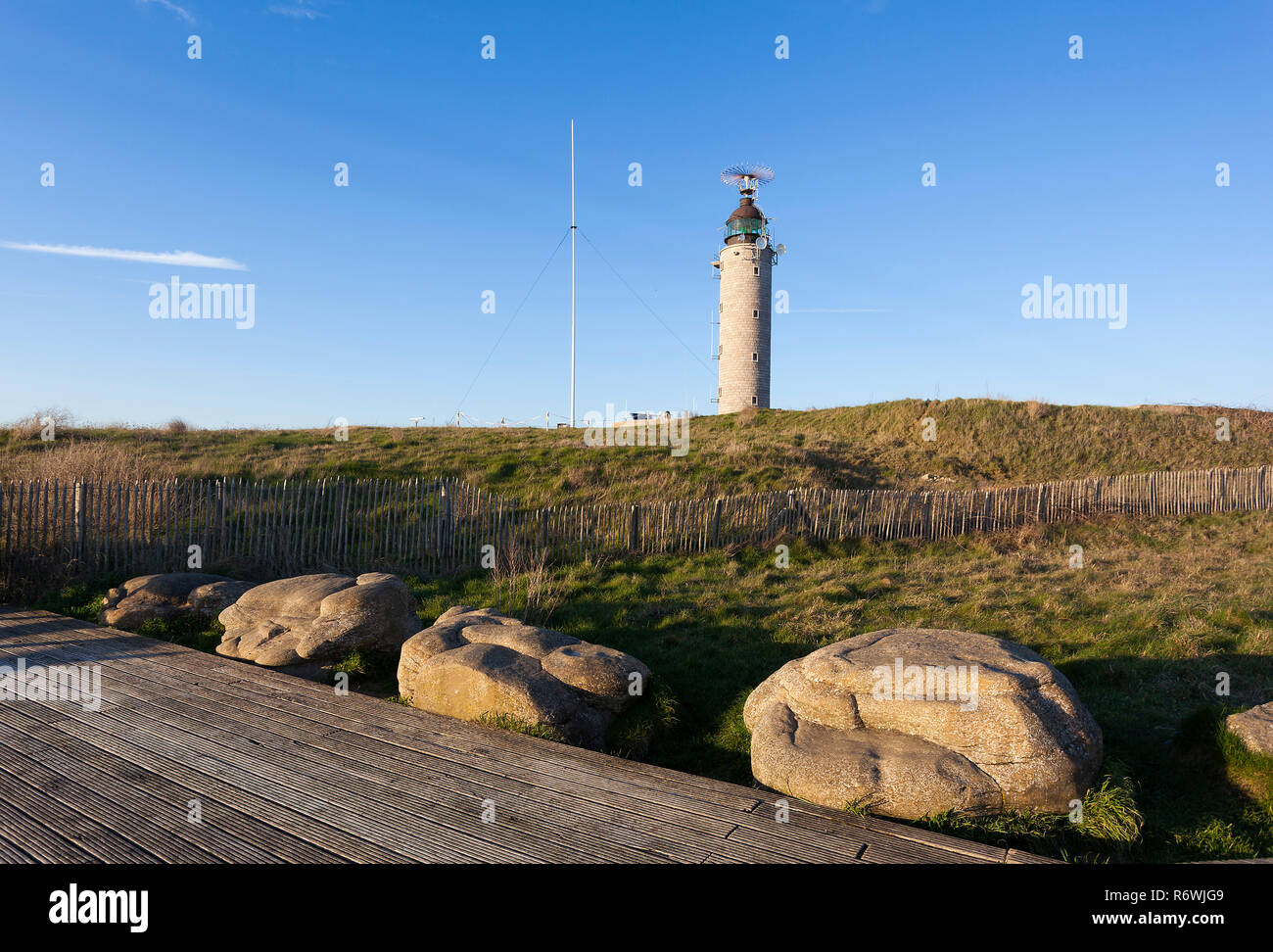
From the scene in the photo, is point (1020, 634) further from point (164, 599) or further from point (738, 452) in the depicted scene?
point (738, 452)

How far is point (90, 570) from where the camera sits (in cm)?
987

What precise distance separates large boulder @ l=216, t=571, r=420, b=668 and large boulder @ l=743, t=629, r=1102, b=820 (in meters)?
3.80

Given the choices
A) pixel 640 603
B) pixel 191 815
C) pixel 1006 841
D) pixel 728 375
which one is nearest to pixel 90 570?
pixel 640 603

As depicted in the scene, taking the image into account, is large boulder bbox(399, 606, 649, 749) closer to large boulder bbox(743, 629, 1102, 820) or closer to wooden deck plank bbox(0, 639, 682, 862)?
wooden deck plank bbox(0, 639, 682, 862)

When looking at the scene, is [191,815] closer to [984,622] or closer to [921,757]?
[921,757]

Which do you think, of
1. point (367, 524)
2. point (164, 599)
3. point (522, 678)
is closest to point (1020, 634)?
point (522, 678)

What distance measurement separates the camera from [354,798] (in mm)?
3787

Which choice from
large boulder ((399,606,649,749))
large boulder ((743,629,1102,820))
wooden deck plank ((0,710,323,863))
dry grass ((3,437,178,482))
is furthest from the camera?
dry grass ((3,437,178,482))

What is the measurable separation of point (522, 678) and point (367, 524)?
751cm

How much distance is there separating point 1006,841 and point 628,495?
13013 millimetres

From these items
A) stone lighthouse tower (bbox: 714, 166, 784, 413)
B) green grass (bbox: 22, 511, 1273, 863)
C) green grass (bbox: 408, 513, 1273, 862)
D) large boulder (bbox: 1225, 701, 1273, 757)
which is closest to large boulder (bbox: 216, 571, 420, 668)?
green grass (bbox: 22, 511, 1273, 863)

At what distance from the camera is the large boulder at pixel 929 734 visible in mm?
3994

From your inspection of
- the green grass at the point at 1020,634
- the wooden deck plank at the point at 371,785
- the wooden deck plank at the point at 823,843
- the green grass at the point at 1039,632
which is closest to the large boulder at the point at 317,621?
the green grass at the point at 1020,634

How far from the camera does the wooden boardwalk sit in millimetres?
3283
